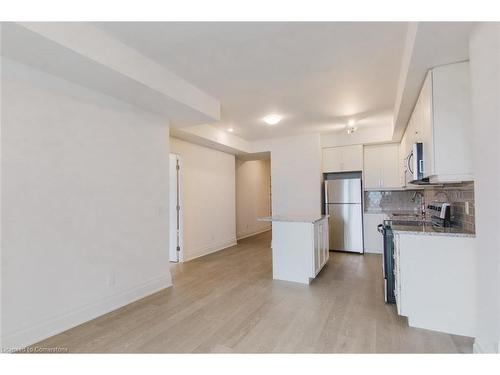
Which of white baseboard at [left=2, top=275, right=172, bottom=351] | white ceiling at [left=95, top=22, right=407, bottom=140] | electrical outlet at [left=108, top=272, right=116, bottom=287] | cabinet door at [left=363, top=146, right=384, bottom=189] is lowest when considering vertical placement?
white baseboard at [left=2, top=275, right=172, bottom=351]

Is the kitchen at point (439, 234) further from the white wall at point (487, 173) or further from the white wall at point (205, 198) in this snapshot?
the white wall at point (205, 198)

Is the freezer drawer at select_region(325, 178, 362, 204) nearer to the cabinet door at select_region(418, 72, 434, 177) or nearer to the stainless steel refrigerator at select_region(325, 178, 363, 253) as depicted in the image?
the stainless steel refrigerator at select_region(325, 178, 363, 253)

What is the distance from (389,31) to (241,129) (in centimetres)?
338

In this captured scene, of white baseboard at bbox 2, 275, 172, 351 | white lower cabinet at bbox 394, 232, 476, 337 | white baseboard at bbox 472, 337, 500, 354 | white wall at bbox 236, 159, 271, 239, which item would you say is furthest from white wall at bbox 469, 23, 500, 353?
white wall at bbox 236, 159, 271, 239

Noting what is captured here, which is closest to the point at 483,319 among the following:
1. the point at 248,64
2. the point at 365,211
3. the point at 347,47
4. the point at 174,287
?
the point at 347,47

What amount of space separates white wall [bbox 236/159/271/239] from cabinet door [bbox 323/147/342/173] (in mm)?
2512

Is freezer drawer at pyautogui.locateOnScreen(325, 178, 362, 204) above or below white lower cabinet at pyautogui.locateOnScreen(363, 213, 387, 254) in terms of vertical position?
above

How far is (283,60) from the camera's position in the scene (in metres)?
2.60

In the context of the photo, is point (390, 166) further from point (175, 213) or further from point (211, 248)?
point (175, 213)

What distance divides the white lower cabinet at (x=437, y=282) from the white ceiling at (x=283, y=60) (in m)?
1.79

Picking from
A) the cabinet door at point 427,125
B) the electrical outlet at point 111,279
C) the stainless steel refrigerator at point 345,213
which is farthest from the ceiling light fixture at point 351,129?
the electrical outlet at point 111,279

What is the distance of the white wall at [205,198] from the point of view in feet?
16.1

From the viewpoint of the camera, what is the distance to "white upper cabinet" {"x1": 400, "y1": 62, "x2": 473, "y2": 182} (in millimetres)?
2121
